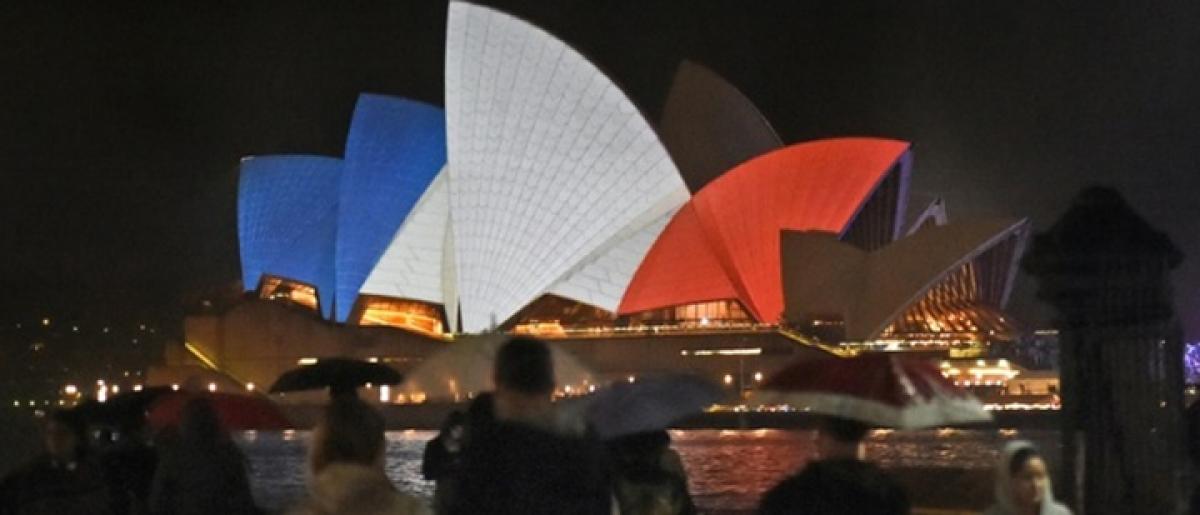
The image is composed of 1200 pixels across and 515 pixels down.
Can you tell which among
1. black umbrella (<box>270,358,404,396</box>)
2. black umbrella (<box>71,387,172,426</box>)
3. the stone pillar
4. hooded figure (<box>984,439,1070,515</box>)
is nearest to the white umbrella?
black umbrella (<box>270,358,404,396</box>)

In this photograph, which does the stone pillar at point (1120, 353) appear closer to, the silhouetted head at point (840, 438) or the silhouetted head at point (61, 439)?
the silhouetted head at point (840, 438)

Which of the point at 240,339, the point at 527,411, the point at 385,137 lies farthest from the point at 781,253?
the point at 527,411

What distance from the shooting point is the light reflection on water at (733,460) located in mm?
16016

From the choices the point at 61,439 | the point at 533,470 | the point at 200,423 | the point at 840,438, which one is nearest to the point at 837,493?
the point at 840,438

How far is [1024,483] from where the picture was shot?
4.42 meters

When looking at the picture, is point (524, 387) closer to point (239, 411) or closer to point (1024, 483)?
point (1024, 483)

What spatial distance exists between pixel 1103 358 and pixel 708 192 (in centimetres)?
3514

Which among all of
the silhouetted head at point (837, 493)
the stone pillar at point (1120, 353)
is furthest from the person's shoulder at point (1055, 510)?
the stone pillar at point (1120, 353)

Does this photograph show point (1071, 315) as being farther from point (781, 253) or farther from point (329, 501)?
point (781, 253)

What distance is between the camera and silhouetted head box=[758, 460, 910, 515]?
3566mm

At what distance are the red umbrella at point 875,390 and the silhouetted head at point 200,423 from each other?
1865 millimetres

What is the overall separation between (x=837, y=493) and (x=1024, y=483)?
101 cm

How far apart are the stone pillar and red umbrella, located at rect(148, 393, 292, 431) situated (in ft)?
13.5

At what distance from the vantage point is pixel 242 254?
5141 centimetres
